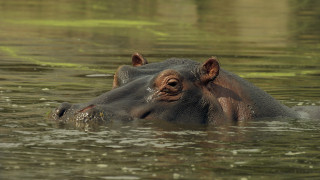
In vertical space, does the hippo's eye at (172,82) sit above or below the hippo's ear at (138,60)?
below

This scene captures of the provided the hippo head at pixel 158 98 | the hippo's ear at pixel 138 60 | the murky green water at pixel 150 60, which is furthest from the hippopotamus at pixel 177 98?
the hippo's ear at pixel 138 60

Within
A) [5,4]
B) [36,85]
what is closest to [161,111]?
[36,85]

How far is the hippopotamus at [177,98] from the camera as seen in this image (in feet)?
31.9

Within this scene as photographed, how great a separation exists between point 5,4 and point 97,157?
33.1 metres

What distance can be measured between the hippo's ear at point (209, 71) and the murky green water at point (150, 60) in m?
0.59

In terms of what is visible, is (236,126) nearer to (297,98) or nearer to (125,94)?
(125,94)

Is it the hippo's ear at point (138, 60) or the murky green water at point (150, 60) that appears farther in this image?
the hippo's ear at point (138, 60)

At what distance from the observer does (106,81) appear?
15.8 meters

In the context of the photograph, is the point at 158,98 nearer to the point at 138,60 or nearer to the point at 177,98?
the point at 177,98

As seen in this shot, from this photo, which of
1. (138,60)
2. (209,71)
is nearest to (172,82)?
(209,71)

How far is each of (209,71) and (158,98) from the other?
28.1 inches

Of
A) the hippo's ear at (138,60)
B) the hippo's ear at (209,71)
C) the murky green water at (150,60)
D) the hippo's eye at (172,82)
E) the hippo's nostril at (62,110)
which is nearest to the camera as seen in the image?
the murky green water at (150,60)

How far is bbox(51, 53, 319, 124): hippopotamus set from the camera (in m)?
9.72

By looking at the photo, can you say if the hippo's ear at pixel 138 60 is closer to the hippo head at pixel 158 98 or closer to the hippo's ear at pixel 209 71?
the hippo head at pixel 158 98
